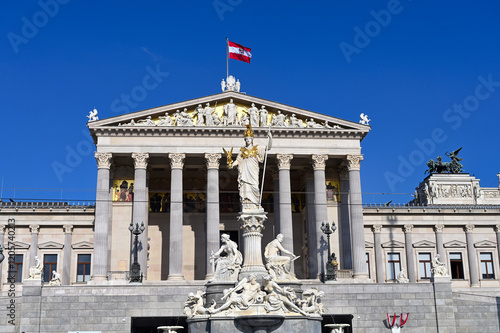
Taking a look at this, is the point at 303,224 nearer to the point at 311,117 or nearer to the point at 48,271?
the point at 311,117

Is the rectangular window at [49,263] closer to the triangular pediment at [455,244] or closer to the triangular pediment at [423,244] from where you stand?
the triangular pediment at [423,244]

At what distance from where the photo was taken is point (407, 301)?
3775 cm

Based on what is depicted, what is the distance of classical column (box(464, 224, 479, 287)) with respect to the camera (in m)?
60.6

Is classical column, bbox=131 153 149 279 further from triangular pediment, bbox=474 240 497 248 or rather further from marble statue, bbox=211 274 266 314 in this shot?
triangular pediment, bbox=474 240 497 248

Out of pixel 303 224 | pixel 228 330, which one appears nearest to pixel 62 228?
pixel 303 224

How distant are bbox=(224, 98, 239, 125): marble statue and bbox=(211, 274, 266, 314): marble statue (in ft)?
104

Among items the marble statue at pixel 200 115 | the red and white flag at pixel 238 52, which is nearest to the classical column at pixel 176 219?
the marble statue at pixel 200 115

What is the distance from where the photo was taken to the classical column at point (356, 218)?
50656 mm

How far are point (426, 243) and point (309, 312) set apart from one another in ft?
139

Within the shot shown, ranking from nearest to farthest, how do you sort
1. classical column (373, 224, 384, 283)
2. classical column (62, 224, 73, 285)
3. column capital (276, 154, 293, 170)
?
column capital (276, 154, 293, 170) → classical column (62, 224, 73, 285) → classical column (373, 224, 384, 283)

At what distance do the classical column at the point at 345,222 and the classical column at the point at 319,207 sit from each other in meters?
2.73

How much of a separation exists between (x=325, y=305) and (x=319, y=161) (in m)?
17.9

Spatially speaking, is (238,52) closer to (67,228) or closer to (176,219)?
(176,219)

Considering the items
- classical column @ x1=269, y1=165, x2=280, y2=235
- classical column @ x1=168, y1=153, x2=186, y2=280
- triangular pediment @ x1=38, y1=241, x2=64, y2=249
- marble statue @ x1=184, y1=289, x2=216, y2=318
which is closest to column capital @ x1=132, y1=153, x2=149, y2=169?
classical column @ x1=168, y1=153, x2=186, y2=280
